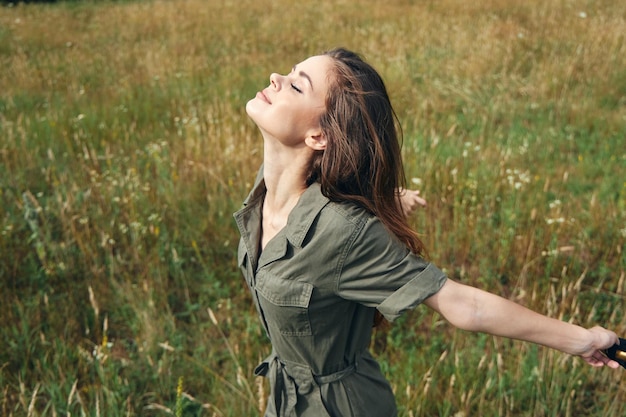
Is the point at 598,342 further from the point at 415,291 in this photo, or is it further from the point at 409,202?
the point at 409,202

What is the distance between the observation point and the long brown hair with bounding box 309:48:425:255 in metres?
1.50

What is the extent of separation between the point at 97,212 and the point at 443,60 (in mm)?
4375

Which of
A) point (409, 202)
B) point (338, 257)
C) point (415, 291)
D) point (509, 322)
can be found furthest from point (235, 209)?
point (509, 322)

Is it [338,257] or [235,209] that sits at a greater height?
[338,257]

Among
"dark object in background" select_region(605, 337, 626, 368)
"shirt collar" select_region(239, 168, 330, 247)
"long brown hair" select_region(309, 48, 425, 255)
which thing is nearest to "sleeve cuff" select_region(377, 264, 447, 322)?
"long brown hair" select_region(309, 48, 425, 255)

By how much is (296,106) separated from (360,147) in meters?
0.21

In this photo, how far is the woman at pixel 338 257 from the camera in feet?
4.47

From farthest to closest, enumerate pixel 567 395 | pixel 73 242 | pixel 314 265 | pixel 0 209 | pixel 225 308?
pixel 0 209 < pixel 73 242 < pixel 225 308 < pixel 567 395 < pixel 314 265

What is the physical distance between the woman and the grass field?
385 mm

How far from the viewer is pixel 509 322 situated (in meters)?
1.33

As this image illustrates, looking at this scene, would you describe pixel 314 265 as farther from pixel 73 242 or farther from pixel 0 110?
pixel 0 110

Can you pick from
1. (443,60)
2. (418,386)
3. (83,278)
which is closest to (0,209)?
(83,278)

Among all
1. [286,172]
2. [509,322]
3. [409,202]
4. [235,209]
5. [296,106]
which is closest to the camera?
[509,322]

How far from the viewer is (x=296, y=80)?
158cm
